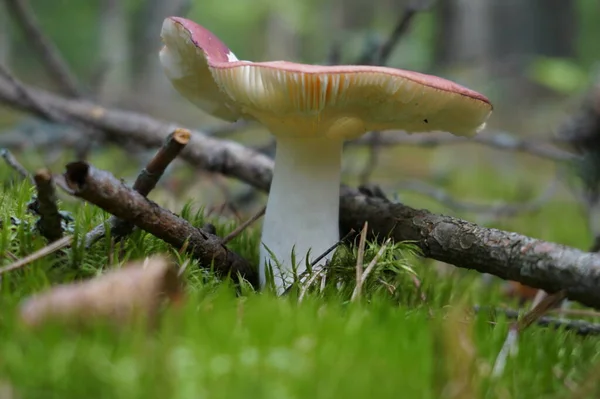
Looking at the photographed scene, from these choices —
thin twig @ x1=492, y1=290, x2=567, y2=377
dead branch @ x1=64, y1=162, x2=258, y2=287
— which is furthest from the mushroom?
thin twig @ x1=492, y1=290, x2=567, y2=377

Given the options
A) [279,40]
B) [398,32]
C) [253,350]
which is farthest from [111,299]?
[279,40]

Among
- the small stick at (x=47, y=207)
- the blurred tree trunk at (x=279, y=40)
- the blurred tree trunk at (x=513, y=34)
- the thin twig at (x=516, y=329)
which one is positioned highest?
the blurred tree trunk at (x=279, y=40)

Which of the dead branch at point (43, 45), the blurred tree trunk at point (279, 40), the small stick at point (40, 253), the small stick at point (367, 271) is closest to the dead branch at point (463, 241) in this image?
the small stick at point (367, 271)

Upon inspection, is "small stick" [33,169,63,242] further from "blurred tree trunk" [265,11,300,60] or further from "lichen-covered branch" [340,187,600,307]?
"blurred tree trunk" [265,11,300,60]

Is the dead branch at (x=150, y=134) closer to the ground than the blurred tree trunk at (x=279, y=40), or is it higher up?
closer to the ground

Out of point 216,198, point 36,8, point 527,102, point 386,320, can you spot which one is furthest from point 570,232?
point 36,8

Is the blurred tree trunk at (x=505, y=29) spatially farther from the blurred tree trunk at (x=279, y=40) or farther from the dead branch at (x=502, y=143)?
the blurred tree trunk at (x=279, y=40)

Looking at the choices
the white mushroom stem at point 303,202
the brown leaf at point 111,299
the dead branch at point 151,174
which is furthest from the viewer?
the white mushroom stem at point 303,202
